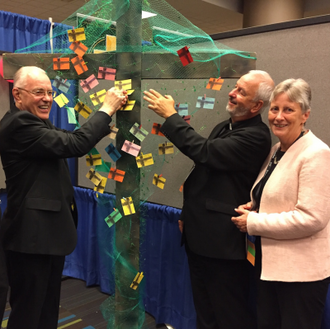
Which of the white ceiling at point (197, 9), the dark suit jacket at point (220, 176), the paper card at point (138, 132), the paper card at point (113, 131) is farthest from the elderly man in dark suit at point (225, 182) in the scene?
the white ceiling at point (197, 9)

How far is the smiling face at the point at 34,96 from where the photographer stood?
146 cm

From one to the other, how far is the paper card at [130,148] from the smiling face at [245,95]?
494 millimetres

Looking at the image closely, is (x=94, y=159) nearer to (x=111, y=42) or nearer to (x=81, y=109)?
(x=81, y=109)

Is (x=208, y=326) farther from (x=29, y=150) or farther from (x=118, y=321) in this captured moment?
(x=29, y=150)

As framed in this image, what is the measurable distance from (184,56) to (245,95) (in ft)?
1.08

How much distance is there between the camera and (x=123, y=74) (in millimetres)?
1538

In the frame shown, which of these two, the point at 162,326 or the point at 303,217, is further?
the point at 162,326

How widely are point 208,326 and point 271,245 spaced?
689mm

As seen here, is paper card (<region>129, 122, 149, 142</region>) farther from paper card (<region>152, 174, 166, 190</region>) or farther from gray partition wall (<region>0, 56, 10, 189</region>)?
gray partition wall (<region>0, 56, 10, 189</region>)

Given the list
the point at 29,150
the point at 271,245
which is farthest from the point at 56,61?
the point at 271,245

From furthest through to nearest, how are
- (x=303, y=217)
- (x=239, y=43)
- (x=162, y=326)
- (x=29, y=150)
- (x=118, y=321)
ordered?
(x=162, y=326) → (x=239, y=43) → (x=118, y=321) → (x=29, y=150) → (x=303, y=217)

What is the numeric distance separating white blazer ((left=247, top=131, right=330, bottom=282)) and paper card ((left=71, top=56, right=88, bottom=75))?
98 centimetres

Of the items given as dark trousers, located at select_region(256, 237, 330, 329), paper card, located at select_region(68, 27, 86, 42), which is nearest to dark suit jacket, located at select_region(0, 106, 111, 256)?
paper card, located at select_region(68, 27, 86, 42)

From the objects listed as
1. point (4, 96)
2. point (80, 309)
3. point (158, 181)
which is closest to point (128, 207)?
point (158, 181)
